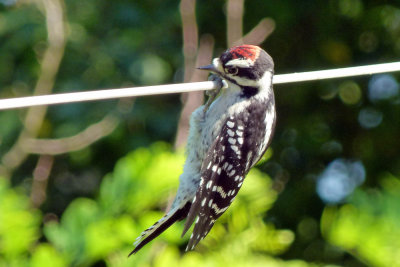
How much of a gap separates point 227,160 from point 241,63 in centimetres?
34

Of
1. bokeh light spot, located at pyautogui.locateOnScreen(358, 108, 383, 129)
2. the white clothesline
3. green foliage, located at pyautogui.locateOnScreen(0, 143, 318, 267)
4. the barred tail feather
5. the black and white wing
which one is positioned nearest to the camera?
the white clothesline

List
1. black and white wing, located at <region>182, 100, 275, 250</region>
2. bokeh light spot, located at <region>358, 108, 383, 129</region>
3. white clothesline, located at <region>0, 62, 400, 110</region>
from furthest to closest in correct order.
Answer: bokeh light spot, located at <region>358, 108, 383, 129</region>, black and white wing, located at <region>182, 100, 275, 250</region>, white clothesline, located at <region>0, 62, 400, 110</region>

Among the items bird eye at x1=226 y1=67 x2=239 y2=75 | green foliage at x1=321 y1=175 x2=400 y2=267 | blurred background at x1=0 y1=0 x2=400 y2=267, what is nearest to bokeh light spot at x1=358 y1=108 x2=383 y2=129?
blurred background at x1=0 y1=0 x2=400 y2=267

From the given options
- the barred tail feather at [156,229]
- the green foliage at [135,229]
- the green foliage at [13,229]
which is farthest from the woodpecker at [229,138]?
the green foliage at [13,229]

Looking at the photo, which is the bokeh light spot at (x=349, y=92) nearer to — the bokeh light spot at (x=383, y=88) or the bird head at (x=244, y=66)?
the bokeh light spot at (x=383, y=88)

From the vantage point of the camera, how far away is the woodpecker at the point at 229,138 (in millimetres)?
2309

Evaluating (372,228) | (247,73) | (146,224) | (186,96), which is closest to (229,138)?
(247,73)

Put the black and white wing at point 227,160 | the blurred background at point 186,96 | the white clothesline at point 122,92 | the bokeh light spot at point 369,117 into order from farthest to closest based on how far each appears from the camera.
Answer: the bokeh light spot at point 369,117
the blurred background at point 186,96
the black and white wing at point 227,160
the white clothesline at point 122,92

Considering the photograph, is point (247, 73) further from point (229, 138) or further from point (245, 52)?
point (229, 138)

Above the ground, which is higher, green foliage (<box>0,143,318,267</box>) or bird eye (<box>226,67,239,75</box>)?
bird eye (<box>226,67,239,75</box>)

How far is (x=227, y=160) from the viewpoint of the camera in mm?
2406

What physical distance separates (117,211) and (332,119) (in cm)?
190

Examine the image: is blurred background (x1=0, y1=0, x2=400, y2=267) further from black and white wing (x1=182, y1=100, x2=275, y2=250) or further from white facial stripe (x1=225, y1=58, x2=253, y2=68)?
white facial stripe (x1=225, y1=58, x2=253, y2=68)

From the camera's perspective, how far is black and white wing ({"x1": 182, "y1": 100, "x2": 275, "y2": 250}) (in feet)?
7.86
